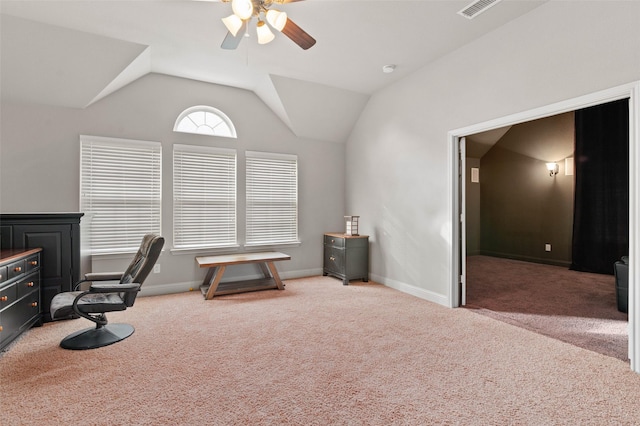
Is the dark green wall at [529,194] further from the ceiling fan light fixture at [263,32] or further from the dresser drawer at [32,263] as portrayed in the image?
the dresser drawer at [32,263]

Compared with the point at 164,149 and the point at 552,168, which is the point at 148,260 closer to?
the point at 164,149

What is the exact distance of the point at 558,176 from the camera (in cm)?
659

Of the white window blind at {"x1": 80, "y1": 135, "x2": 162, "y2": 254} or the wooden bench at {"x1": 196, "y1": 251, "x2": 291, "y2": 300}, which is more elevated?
the white window blind at {"x1": 80, "y1": 135, "x2": 162, "y2": 254}

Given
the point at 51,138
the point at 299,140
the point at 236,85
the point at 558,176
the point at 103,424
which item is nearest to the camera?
the point at 103,424

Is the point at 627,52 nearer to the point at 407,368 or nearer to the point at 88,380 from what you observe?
the point at 407,368

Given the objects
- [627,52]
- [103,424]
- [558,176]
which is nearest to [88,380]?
[103,424]

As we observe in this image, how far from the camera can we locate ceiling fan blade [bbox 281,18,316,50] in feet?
8.51

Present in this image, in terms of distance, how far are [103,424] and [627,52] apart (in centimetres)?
431

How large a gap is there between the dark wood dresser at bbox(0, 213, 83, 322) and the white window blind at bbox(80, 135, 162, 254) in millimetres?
567

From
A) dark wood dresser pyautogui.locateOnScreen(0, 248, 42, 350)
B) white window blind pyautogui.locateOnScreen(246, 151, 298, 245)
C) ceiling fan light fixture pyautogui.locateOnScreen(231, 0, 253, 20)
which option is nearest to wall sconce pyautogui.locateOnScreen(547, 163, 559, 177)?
white window blind pyautogui.locateOnScreen(246, 151, 298, 245)

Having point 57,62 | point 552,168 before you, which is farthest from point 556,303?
point 57,62

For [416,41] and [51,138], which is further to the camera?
[51,138]

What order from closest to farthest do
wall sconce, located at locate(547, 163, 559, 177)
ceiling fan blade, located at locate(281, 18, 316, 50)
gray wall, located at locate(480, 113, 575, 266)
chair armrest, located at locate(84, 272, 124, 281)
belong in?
ceiling fan blade, located at locate(281, 18, 316, 50) < chair armrest, located at locate(84, 272, 124, 281) < gray wall, located at locate(480, 113, 575, 266) < wall sconce, located at locate(547, 163, 559, 177)

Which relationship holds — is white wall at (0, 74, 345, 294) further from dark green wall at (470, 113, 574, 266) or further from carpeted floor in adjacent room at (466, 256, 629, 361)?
dark green wall at (470, 113, 574, 266)
